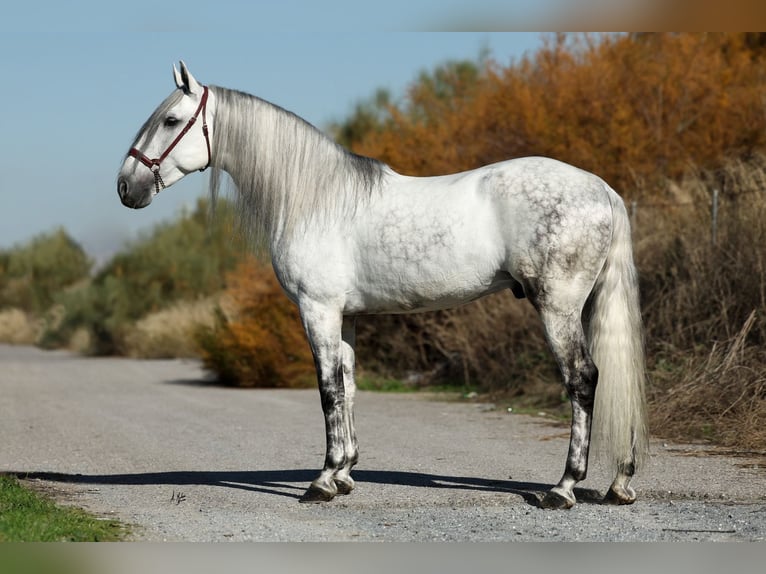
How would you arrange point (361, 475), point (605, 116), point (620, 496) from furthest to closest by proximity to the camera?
point (605, 116), point (361, 475), point (620, 496)

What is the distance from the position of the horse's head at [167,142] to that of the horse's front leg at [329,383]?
1.30 metres

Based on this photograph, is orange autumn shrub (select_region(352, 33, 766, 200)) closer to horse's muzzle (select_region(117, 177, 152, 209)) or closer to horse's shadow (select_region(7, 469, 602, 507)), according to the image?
horse's shadow (select_region(7, 469, 602, 507))

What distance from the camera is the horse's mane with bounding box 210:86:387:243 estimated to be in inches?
263

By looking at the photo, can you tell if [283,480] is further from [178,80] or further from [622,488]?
[178,80]

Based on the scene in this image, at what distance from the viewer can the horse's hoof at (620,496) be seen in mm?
6223

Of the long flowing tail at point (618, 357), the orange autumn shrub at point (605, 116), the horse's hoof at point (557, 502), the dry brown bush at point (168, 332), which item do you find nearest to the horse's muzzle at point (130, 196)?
the long flowing tail at point (618, 357)

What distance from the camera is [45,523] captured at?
17.5 feet

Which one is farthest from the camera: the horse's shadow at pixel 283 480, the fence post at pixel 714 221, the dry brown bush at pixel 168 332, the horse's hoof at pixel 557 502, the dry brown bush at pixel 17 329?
the dry brown bush at pixel 17 329

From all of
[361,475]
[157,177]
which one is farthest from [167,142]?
[361,475]

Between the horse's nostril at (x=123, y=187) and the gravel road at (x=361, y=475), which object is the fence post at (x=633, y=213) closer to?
the gravel road at (x=361, y=475)

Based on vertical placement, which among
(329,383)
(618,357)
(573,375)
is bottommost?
(329,383)

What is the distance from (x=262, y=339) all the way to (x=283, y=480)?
30.4ft

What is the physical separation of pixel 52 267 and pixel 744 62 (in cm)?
2794

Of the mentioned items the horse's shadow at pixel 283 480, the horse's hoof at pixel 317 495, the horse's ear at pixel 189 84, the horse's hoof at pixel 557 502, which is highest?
the horse's ear at pixel 189 84
